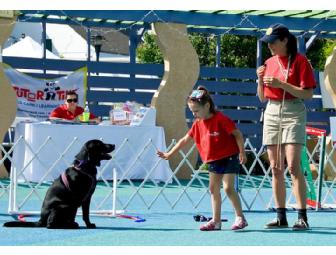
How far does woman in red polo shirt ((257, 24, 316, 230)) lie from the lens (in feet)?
23.1

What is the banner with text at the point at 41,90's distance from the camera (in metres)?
14.5

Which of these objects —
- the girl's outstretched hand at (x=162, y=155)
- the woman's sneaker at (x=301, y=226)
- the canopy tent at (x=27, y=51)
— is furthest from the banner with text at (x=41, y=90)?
the woman's sneaker at (x=301, y=226)

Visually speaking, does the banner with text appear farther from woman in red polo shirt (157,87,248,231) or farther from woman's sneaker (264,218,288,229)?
woman's sneaker (264,218,288,229)

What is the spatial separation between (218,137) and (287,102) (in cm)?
61

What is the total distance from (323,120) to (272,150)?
9.80 m

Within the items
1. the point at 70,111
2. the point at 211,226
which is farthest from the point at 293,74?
the point at 70,111

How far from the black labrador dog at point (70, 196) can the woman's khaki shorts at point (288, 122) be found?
1501 mm

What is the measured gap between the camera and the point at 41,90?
14.8 metres

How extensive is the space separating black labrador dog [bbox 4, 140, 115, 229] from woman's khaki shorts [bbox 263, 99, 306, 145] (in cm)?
150

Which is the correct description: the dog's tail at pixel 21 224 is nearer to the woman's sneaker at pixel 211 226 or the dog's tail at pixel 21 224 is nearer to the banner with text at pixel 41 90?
the woman's sneaker at pixel 211 226

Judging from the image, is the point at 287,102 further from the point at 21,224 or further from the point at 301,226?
the point at 21,224

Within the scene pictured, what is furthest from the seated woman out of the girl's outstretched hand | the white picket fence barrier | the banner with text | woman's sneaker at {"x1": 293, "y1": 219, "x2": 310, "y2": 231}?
woman's sneaker at {"x1": 293, "y1": 219, "x2": 310, "y2": 231}

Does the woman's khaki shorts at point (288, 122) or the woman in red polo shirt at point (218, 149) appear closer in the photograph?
the woman's khaki shorts at point (288, 122)

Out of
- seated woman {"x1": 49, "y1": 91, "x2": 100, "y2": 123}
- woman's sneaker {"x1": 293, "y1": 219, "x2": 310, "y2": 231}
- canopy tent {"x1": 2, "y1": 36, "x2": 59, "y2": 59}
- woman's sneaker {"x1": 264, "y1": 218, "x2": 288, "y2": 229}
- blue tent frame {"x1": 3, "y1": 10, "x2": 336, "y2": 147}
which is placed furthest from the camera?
canopy tent {"x1": 2, "y1": 36, "x2": 59, "y2": 59}
